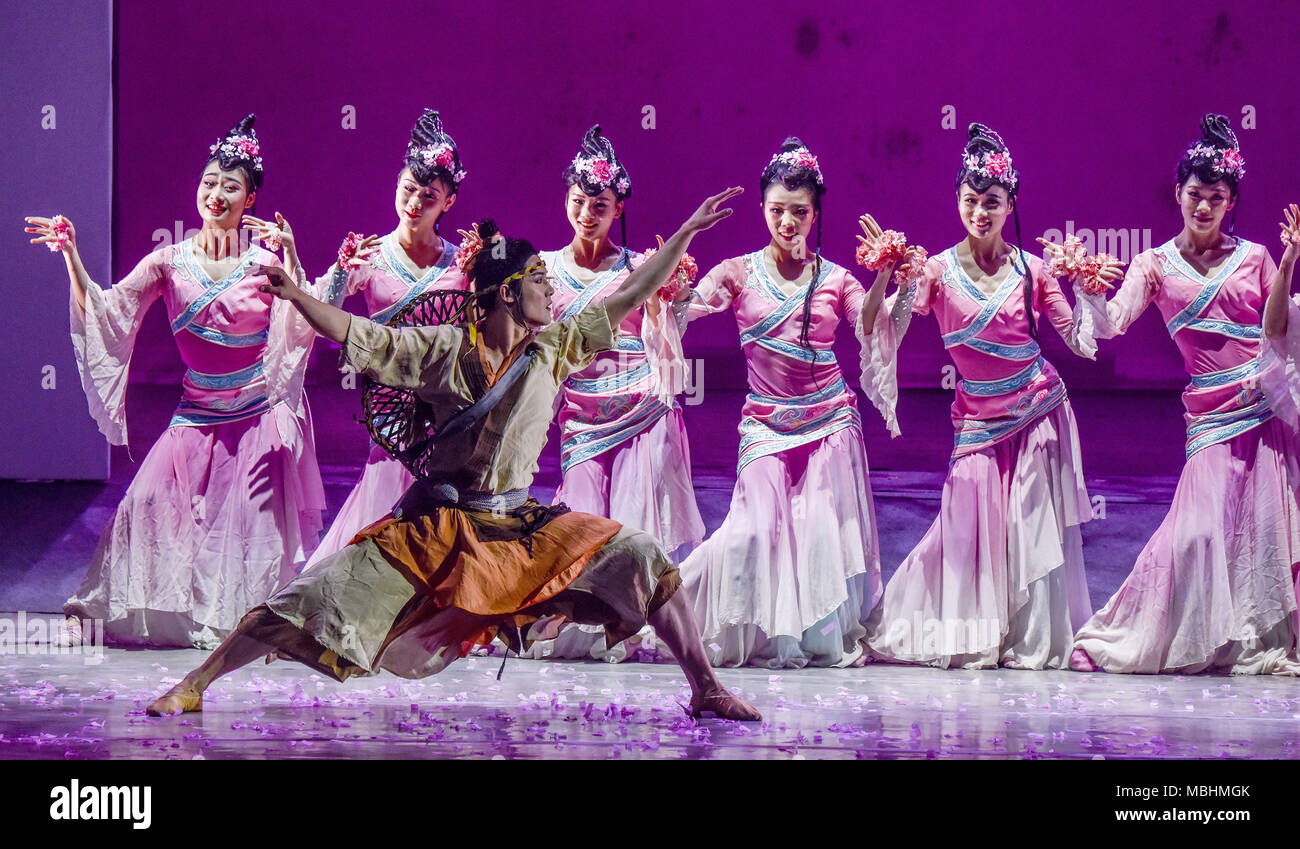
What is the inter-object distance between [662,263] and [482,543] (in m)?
0.81

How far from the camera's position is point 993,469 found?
522cm

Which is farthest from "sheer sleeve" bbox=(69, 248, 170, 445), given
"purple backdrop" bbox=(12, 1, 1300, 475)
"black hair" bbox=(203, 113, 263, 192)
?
"purple backdrop" bbox=(12, 1, 1300, 475)

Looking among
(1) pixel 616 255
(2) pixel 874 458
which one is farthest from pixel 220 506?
(2) pixel 874 458

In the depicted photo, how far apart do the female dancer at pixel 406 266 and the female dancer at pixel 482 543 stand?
1339 millimetres

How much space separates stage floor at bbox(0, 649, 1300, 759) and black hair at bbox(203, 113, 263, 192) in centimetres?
163

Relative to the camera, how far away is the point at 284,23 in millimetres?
6559

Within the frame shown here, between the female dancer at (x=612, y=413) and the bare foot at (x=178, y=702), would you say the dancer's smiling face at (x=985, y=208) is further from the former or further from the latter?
the bare foot at (x=178, y=702)

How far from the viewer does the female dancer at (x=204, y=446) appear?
17.4 feet

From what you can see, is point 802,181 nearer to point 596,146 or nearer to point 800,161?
point 800,161

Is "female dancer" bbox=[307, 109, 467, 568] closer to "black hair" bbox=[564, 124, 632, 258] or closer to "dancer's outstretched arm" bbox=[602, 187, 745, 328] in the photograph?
"black hair" bbox=[564, 124, 632, 258]

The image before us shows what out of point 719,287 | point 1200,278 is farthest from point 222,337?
point 1200,278

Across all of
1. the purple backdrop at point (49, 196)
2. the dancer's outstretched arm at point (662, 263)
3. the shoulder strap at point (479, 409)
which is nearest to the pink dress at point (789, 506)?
the dancer's outstretched arm at point (662, 263)

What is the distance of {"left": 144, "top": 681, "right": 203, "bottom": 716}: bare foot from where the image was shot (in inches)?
150

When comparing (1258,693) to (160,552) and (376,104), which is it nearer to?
(160,552)
